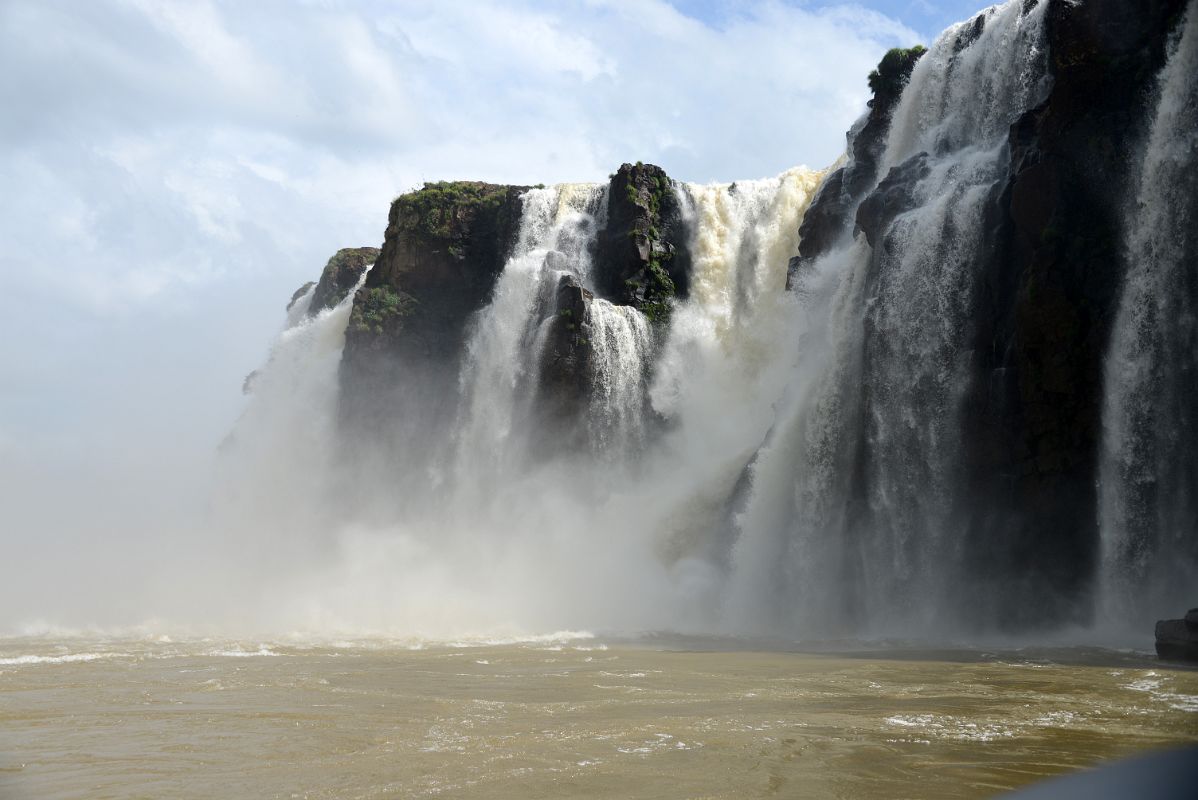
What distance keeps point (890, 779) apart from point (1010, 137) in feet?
52.9

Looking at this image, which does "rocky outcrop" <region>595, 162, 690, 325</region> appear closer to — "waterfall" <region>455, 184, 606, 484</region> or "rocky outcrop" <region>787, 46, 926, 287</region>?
"waterfall" <region>455, 184, 606, 484</region>

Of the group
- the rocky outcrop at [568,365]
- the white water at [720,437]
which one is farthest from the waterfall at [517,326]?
the rocky outcrop at [568,365]

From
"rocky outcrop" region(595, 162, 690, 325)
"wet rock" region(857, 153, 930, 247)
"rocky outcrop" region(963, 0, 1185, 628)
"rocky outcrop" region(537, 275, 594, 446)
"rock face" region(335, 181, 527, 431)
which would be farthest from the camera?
"rock face" region(335, 181, 527, 431)

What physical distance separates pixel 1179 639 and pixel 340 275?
39.1m

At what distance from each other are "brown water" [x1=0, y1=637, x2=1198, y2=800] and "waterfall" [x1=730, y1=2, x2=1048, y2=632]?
5359 millimetres

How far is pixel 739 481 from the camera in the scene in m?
23.6

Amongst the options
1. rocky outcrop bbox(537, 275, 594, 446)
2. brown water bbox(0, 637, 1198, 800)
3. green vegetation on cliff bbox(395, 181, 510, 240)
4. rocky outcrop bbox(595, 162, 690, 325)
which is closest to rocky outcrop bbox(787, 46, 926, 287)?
rocky outcrop bbox(595, 162, 690, 325)

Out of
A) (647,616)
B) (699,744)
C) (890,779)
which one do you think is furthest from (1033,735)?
(647,616)

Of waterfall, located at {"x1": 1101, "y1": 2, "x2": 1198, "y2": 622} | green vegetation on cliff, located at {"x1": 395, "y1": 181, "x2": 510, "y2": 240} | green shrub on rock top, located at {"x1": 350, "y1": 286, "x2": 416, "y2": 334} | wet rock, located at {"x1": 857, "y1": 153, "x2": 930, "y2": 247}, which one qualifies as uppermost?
green vegetation on cliff, located at {"x1": 395, "y1": 181, "x2": 510, "y2": 240}

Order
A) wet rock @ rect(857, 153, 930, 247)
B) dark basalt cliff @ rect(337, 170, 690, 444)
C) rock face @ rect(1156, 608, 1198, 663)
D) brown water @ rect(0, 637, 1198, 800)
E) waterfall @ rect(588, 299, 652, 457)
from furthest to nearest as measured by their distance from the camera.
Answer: dark basalt cliff @ rect(337, 170, 690, 444) < waterfall @ rect(588, 299, 652, 457) < wet rock @ rect(857, 153, 930, 247) < rock face @ rect(1156, 608, 1198, 663) < brown water @ rect(0, 637, 1198, 800)

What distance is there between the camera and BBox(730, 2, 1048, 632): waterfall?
19703 millimetres

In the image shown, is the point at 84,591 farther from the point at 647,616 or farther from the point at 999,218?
the point at 999,218

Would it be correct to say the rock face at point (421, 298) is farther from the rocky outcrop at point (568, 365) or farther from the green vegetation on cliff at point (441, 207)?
the rocky outcrop at point (568, 365)

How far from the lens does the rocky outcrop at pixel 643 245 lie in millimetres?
32344
